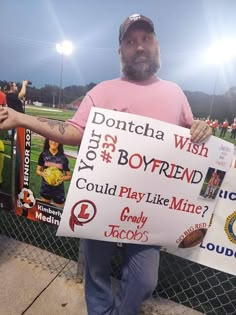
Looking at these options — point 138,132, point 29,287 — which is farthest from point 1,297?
point 138,132

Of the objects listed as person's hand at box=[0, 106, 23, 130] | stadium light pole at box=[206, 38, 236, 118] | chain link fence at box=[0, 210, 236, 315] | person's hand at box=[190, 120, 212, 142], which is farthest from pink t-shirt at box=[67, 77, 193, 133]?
chain link fence at box=[0, 210, 236, 315]

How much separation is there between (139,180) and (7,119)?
0.77m

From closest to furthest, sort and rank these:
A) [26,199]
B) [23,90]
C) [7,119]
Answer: [7,119] → [23,90] → [26,199]

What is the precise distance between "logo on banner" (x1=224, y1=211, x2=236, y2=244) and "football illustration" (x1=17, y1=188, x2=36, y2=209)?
5.62ft

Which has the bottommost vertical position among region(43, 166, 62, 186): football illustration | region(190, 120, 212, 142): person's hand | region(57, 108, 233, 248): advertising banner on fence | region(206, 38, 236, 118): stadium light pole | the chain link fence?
the chain link fence

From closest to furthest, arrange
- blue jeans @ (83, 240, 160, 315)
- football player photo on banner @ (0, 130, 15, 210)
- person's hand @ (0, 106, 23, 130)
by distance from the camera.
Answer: person's hand @ (0, 106, 23, 130) < blue jeans @ (83, 240, 160, 315) < football player photo on banner @ (0, 130, 15, 210)

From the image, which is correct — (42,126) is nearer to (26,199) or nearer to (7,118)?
(7,118)

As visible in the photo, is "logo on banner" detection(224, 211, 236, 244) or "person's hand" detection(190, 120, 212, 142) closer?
"person's hand" detection(190, 120, 212, 142)

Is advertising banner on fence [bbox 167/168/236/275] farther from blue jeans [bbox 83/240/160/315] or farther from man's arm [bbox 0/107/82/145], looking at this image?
man's arm [bbox 0/107/82/145]

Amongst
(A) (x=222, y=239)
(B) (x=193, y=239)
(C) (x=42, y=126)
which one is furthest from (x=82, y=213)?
(A) (x=222, y=239)

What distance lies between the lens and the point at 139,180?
1791mm

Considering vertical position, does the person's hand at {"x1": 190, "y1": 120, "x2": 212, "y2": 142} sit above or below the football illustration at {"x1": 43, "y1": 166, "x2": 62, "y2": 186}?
above

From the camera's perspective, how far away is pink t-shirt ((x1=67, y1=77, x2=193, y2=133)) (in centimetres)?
178

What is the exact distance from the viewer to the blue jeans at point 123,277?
1.93 meters
